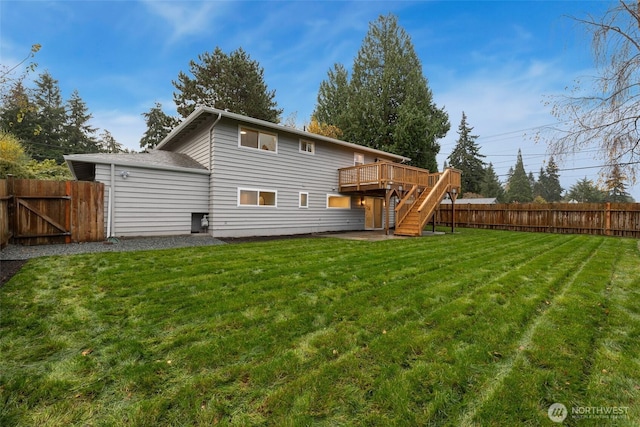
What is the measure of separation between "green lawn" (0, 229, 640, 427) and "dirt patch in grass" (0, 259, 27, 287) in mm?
134

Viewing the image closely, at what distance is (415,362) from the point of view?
2354 mm

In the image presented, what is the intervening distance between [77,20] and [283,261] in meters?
11.1

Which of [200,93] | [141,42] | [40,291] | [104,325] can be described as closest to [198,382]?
[104,325]

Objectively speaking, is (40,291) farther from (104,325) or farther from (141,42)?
(141,42)

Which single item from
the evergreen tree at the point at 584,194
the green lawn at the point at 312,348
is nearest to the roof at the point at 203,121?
the green lawn at the point at 312,348

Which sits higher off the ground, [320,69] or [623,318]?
[320,69]

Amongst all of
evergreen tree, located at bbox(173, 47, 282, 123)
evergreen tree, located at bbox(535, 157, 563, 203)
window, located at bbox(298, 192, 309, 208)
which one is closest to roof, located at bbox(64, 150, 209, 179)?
window, located at bbox(298, 192, 309, 208)

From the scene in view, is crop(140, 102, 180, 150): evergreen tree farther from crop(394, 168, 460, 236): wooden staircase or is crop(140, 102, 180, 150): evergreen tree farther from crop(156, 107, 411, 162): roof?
crop(394, 168, 460, 236): wooden staircase

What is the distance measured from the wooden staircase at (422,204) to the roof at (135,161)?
27.8 feet

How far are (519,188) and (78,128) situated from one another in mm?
66928

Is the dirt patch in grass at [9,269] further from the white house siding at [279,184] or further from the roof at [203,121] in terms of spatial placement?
the roof at [203,121]

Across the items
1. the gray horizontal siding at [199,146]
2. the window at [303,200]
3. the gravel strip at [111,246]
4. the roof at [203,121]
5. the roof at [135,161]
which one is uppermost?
the roof at [203,121]

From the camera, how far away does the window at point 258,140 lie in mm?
10914

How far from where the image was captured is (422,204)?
39.0 ft
